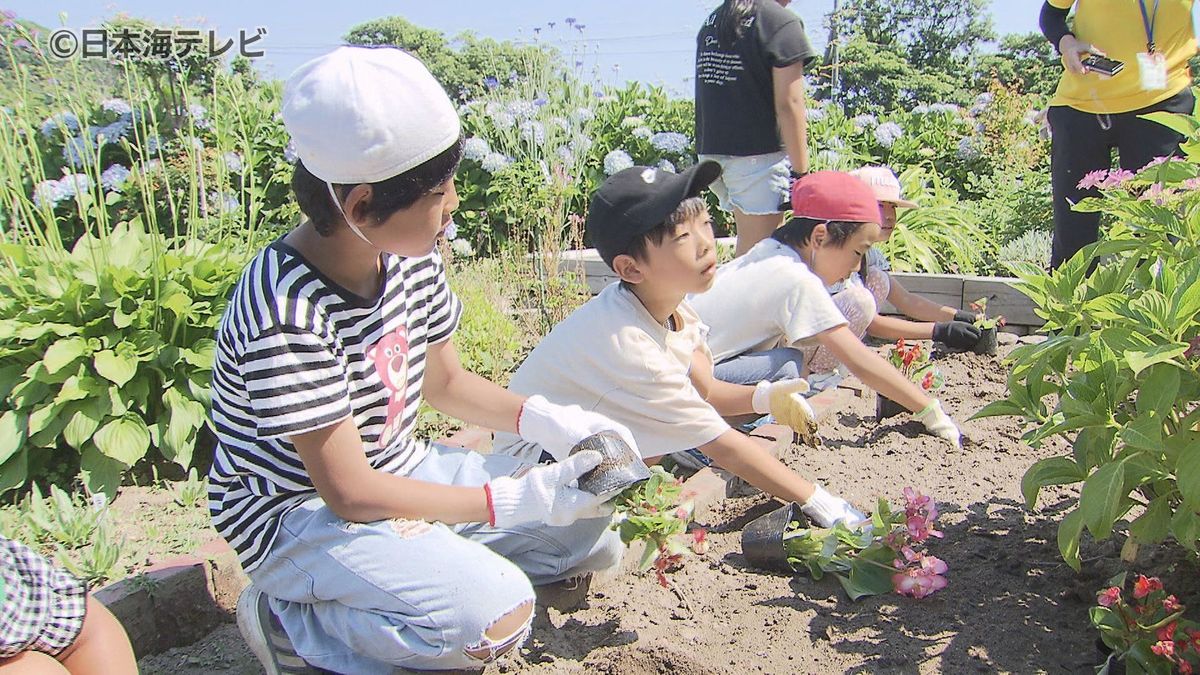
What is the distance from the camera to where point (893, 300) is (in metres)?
4.40

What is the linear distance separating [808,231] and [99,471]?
7.92 feet

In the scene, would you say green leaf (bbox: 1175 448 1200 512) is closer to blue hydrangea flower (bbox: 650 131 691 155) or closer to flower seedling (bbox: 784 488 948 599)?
flower seedling (bbox: 784 488 948 599)

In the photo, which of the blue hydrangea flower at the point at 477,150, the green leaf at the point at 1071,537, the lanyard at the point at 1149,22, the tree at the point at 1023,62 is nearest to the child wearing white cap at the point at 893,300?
the lanyard at the point at 1149,22

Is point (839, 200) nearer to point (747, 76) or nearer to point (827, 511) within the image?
point (827, 511)

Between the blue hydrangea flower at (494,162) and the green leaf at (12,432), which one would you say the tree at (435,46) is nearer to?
the blue hydrangea flower at (494,162)

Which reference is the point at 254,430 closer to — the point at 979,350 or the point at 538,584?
the point at 538,584

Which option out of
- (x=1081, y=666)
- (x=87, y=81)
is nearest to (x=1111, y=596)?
(x=1081, y=666)

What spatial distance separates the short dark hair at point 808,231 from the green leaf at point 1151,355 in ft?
5.81

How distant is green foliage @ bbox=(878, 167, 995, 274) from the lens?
5.39m

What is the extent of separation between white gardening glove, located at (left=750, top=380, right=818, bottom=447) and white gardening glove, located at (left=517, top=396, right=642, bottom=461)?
0.66 meters

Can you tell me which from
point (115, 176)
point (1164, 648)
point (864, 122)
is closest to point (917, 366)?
point (1164, 648)

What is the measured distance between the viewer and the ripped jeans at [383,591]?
1732 millimetres

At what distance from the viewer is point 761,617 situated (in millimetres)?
2129

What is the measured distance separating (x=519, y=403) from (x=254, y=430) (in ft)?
2.08
